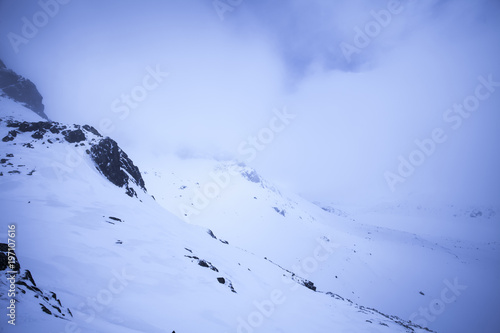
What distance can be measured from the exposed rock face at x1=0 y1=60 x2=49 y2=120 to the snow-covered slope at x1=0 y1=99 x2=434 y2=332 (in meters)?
43.6

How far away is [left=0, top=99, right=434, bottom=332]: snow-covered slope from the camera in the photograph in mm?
6570

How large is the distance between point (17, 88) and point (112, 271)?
7324 cm

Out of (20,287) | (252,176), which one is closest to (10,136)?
(20,287)

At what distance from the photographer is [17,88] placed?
5303cm

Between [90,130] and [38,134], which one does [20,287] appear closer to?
[38,134]

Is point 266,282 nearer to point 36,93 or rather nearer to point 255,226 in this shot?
point 255,226

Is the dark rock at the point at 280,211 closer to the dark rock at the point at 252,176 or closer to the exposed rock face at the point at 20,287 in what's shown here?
the dark rock at the point at 252,176

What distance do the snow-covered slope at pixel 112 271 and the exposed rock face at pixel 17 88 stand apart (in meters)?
43.6

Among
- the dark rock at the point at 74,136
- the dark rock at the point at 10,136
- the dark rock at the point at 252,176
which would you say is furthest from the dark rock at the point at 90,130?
the dark rock at the point at 252,176

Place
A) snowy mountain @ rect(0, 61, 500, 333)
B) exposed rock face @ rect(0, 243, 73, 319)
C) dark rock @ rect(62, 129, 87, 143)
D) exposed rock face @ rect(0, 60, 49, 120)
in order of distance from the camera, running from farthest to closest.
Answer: exposed rock face @ rect(0, 60, 49, 120)
dark rock @ rect(62, 129, 87, 143)
snowy mountain @ rect(0, 61, 500, 333)
exposed rock face @ rect(0, 243, 73, 319)

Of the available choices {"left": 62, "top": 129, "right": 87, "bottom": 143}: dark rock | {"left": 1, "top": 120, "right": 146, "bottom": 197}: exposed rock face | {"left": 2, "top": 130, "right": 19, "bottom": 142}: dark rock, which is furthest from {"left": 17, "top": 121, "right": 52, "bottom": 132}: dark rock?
{"left": 62, "top": 129, "right": 87, "bottom": 143}: dark rock

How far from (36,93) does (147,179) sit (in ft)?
126

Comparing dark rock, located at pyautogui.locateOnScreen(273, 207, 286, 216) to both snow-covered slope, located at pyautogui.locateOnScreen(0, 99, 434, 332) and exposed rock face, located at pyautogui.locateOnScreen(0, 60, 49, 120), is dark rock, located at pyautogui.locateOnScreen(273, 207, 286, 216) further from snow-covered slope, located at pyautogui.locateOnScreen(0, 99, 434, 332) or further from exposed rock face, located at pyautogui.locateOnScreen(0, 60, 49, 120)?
exposed rock face, located at pyautogui.locateOnScreen(0, 60, 49, 120)

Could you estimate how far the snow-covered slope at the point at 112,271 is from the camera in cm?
657
